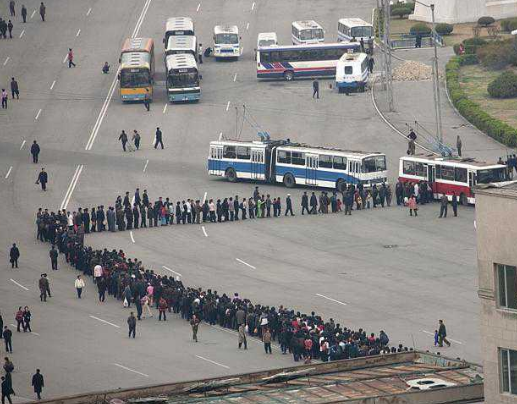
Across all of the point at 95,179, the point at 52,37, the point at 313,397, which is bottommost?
the point at 313,397

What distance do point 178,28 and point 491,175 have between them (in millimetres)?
40589

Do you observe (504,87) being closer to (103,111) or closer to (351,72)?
(351,72)

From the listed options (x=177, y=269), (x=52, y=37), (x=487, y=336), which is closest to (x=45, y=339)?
(x=177, y=269)

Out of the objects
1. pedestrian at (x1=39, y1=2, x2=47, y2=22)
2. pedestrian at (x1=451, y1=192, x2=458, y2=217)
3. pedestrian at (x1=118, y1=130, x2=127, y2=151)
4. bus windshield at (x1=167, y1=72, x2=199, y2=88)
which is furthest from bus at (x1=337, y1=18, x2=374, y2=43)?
pedestrian at (x1=451, y1=192, x2=458, y2=217)

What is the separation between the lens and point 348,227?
80.1 m

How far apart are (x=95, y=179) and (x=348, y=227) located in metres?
16.9

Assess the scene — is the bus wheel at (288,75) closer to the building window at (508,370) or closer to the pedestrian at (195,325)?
the pedestrian at (195,325)

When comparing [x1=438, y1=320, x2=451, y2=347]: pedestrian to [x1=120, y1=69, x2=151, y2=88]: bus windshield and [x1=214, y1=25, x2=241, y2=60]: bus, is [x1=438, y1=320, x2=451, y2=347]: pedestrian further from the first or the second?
[x1=214, y1=25, x2=241, y2=60]: bus

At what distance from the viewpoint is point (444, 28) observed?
124m

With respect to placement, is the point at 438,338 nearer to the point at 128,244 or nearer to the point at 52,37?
the point at 128,244

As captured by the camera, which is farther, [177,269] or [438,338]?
[177,269]

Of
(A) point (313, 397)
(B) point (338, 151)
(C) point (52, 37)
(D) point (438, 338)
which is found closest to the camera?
(A) point (313, 397)

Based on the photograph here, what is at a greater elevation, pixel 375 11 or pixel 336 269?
pixel 375 11

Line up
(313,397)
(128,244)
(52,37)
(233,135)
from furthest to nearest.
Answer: (52,37), (233,135), (128,244), (313,397)
